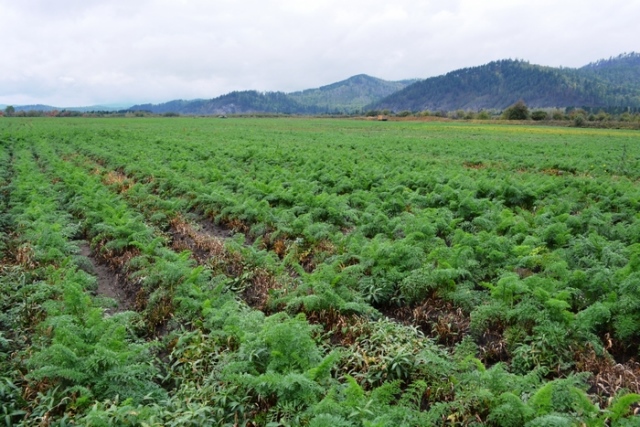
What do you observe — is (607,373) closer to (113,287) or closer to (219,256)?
(219,256)

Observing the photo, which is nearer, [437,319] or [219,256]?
[437,319]

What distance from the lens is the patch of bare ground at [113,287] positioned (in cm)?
777

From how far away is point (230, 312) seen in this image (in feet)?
21.1

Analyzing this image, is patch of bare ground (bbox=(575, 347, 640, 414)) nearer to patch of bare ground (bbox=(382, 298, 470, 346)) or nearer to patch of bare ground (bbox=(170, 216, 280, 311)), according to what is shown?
patch of bare ground (bbox=(382, 298, 470, 346))

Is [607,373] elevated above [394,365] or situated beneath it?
situated beneath

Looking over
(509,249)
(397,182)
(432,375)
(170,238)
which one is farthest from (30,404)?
(397,182)

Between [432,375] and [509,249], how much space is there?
4.12 metres

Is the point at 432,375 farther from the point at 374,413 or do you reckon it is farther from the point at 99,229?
the point at 99,229

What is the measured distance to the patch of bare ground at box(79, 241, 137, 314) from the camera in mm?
7773

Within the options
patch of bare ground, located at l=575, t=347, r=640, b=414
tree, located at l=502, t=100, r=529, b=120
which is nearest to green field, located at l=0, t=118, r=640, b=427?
patch of bare ground, located at l=575, t=347, r=640, b=414

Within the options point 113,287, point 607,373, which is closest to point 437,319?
point 607,373

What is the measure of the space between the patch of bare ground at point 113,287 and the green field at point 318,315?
1.7 inches

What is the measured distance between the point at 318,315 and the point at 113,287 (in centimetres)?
458

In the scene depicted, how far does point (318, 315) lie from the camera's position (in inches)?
269
